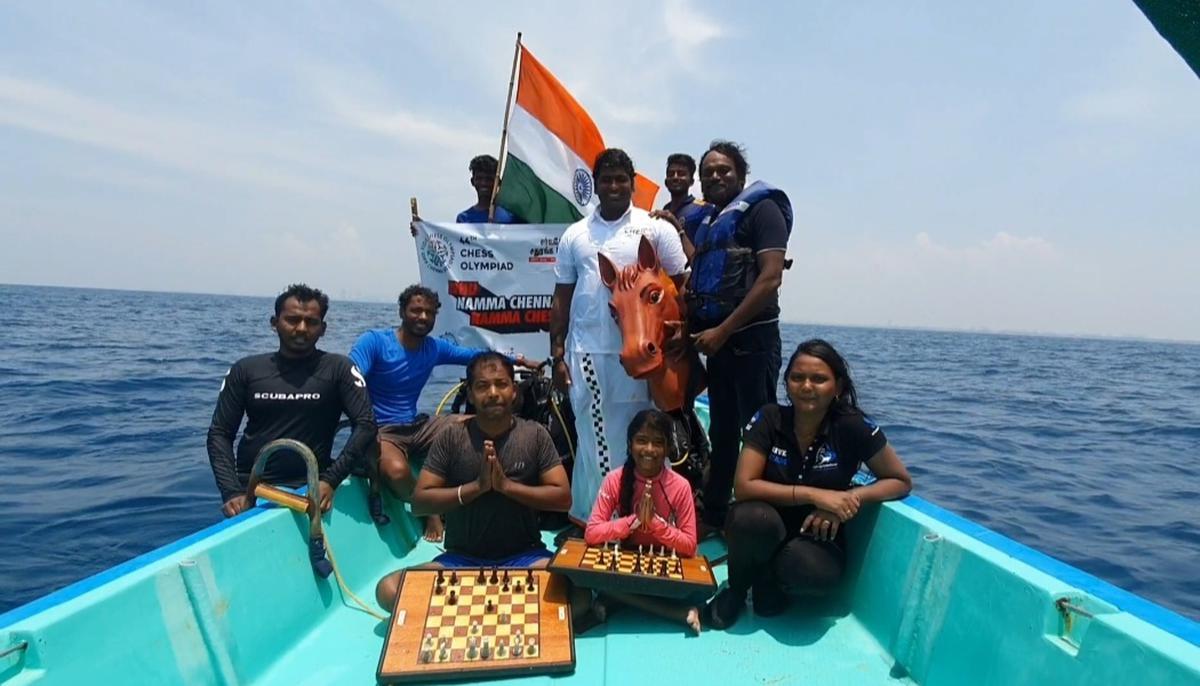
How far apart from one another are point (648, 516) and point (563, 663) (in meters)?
0.71

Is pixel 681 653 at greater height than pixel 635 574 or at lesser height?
lesser

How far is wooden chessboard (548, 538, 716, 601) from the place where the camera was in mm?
2801

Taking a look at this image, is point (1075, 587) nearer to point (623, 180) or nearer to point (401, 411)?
point (623, 180)

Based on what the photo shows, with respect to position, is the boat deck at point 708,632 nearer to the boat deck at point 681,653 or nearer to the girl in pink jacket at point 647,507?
the boat deck at point 681,653

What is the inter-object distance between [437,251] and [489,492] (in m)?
2.94

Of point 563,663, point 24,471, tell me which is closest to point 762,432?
point 563,663

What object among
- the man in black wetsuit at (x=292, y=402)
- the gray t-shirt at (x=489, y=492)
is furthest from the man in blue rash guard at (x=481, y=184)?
the gray t-shirt at (x=489, y=492)

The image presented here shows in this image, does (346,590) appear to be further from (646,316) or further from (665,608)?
(646,316)

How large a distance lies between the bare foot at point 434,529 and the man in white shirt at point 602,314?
100 cm

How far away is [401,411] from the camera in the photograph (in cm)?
436

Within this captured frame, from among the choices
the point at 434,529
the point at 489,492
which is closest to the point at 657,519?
the point at 489,492

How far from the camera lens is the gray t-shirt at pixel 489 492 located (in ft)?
10.3

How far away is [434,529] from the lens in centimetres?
426

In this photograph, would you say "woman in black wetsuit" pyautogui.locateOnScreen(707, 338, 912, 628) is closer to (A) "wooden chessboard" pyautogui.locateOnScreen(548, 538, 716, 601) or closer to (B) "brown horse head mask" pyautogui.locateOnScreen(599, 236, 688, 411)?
(A) "wooden chessboard" pyautogui.locateOnScreen(548, 538, 716, 601)
